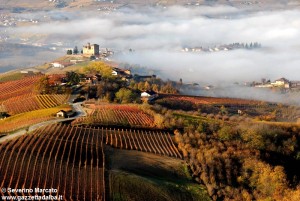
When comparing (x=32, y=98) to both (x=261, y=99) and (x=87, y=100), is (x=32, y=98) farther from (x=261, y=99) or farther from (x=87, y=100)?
(x=261, y=99)

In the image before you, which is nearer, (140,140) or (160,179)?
(160,179)

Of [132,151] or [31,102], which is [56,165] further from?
Answer: [31,102]

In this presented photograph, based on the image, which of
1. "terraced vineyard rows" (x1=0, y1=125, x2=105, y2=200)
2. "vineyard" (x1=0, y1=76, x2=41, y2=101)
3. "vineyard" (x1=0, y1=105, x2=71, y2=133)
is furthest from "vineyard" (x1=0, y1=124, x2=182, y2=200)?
"vineyard" (x1=0, y1=76, x2=41, y2=101)

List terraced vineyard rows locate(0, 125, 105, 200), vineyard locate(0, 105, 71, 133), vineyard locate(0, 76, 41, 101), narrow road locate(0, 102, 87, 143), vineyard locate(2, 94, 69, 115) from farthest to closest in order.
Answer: vineyard locate(0, 76, 41, 101) → vineyard locate(2, 94, 69, 115) → vineyard locate(0, 105, 71, 133) → narrow road locate(0, 102, 87, 143) → terraced vineyard rows locate(0, 125, 105, 200)

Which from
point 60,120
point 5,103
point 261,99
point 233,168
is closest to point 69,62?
point 261,99

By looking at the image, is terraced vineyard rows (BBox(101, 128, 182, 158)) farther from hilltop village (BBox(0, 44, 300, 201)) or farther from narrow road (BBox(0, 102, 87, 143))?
narrow road (BBox(0, 102, 87, 143))

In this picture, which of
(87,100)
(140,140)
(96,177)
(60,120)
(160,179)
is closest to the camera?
(96,177)

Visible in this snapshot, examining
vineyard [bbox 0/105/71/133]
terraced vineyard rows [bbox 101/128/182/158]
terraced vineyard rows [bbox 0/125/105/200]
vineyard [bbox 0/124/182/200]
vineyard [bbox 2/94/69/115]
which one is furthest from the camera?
vineyard [bbox 2/94/69/115]
